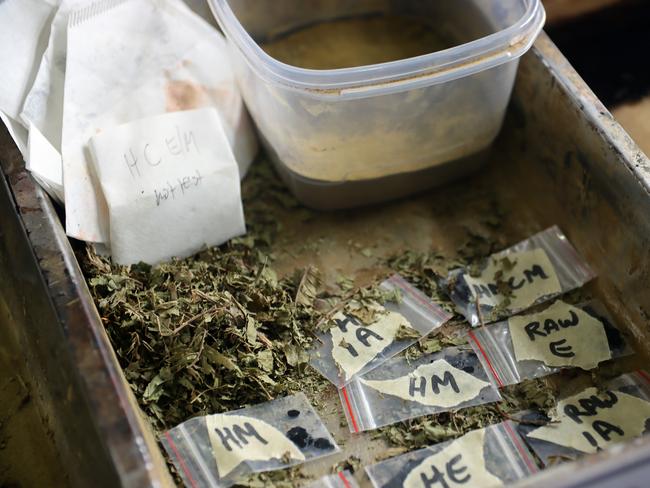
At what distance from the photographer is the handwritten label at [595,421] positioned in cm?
97

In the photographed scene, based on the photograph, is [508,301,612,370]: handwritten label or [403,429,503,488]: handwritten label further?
[508,301,612,370]: handwritten label

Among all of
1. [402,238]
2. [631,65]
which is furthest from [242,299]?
[631,65]

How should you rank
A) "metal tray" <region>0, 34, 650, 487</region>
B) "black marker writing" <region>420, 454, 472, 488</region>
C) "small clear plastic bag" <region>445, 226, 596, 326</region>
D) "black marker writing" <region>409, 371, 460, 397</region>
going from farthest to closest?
"small clear plastic bag" <region>445, 226, 596, 326</region> → "black marker writing" <region>409, 371, 460, 397</region> → "black marker writing" <region>420, 454, 472, 488</region> → "metal tray" <region>0, 34, 650, 487</region>

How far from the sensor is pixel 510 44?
1.11 m

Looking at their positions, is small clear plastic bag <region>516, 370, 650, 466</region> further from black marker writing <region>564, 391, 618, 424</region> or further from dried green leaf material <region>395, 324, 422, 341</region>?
dried green leaf material <region>395, 324, 422, 341</region>

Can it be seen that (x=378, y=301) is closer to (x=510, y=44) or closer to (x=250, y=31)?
(x=510, y=44)

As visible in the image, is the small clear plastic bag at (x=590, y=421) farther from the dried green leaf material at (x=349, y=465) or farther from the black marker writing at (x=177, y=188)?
the black marker writing at (x=177, y=188)

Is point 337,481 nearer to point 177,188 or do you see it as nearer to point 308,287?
point 308,287

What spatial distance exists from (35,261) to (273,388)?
14.9 inches

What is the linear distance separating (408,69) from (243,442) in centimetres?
60

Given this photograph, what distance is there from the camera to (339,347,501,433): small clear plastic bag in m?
1.03

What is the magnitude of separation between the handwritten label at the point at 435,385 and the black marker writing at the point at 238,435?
18 cm

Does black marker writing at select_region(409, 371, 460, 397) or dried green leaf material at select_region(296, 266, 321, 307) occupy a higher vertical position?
dried green leaf material at select_region(296, 266, 321, 307)

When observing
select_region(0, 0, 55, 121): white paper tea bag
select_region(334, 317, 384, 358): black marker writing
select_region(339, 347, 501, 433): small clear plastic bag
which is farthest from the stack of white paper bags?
select_region(339, 347, 501, 433): small clear plastic bag
